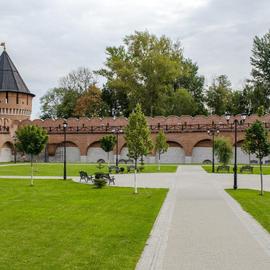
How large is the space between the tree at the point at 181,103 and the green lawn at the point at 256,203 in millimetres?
41620

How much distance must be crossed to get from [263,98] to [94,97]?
23.2 meters

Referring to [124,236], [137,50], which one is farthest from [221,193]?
[137,50]

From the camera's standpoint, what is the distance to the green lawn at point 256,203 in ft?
43.4

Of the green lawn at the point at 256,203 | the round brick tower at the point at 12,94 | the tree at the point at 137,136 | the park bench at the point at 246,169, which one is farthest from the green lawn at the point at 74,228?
the round brick tower at the point at 12,94

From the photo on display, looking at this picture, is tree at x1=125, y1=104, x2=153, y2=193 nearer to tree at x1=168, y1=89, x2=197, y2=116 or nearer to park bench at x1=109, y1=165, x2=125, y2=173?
park bench at x1=109, y1=165, x2=125, y2=173

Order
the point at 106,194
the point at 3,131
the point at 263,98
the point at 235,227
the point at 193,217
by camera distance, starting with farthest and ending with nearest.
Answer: the point at 263,98 → the point at 3,131 → the point at 106,194 → the point at 193,217 → the point at 235,227

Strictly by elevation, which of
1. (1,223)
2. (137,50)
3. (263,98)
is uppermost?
(137,50)

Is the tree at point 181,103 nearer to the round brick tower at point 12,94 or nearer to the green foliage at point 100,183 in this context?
the round brick tower at point 12,94

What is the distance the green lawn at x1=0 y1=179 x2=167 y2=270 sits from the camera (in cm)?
849

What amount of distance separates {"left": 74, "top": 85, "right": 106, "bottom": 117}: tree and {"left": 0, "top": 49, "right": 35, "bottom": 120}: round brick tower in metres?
6.65

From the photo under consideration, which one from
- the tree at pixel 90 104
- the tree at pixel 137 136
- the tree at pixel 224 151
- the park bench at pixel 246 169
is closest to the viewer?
the tree at pixel 137 136

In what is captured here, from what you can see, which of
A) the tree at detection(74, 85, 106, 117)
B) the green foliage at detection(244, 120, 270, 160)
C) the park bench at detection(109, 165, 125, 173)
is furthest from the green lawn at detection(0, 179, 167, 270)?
the tree at detection(74, 85, 106, 117)

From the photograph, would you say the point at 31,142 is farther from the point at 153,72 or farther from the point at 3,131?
the point at 153,72

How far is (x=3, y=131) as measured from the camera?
57.8 meters
